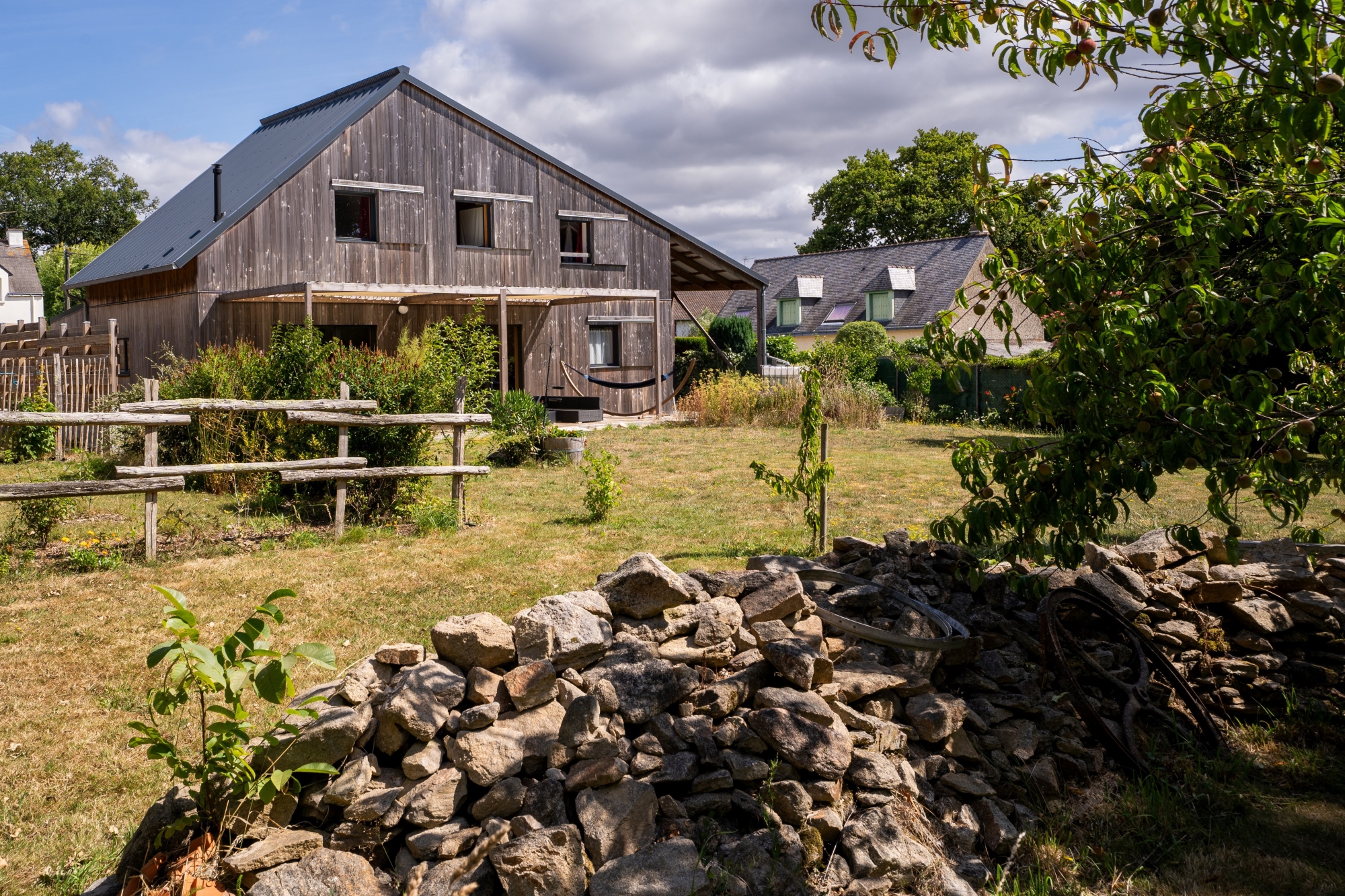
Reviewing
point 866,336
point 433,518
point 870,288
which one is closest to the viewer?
point 433,518

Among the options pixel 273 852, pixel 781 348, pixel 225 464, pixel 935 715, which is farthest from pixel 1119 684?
pixel 781 348

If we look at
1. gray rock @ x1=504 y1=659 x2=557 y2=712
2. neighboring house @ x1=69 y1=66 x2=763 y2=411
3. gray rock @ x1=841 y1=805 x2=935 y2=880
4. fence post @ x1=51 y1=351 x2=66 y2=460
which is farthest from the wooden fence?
gray rock @ x1=841 y1=805 x2=935 y2=880

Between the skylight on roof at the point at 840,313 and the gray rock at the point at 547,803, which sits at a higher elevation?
the skylight on roof at the point at 840,313

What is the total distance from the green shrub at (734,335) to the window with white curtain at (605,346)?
956 cm

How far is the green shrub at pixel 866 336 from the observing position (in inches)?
1253

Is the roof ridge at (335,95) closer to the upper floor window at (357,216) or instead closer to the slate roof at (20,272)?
the upper floor window at (357,216)

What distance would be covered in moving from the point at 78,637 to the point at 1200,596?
672 centimetres

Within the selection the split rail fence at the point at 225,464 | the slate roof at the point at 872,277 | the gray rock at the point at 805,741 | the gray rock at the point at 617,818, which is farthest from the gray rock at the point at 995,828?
the slate roof at the point at 872,277

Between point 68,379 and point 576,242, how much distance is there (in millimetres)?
11634

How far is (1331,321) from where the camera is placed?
3350 millimetres

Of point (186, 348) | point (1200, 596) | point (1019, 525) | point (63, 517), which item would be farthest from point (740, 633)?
point (186, 348)

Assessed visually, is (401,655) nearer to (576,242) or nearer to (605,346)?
(576,242)

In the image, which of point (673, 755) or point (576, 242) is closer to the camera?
point (673, 755)

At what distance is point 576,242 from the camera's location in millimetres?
23688
